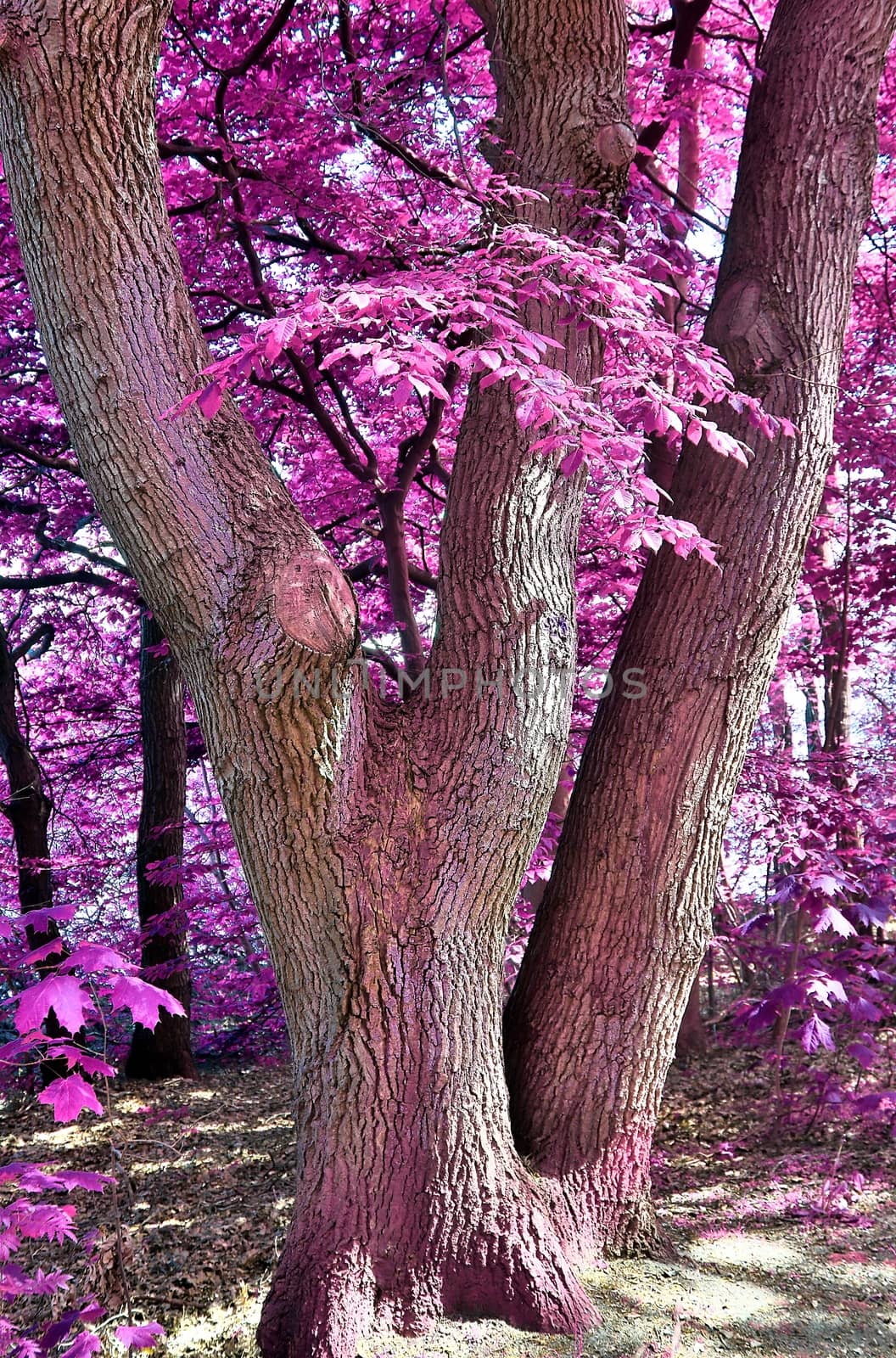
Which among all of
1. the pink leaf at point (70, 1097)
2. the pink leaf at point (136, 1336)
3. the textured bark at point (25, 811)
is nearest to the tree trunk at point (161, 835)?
the textured bark at point (25, 811)

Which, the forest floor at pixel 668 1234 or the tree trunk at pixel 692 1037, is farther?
the tree trunk at pixel 692 1037

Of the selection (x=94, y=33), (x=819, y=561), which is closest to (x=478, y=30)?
(x=94, y=33)

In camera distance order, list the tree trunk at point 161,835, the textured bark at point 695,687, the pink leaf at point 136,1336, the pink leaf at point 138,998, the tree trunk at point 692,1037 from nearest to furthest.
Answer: the pink leaf at point 138,998 → the pink leaf at point 136,1336 → the textured bark at point 695,687 → the tree trunk at point 692,1037 → the tree trunk at point 161,835

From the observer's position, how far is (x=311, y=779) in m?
2.46

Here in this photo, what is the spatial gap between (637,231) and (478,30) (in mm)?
1845

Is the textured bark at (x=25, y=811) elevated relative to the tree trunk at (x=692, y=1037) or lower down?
elevated

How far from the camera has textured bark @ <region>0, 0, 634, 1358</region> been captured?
2.43 metres

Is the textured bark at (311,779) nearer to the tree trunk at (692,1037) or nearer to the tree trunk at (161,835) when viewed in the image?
the tree trunk at (692,1037)

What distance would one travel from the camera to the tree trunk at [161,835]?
6203mm

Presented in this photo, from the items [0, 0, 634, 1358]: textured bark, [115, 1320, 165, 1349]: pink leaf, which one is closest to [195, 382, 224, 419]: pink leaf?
[0, 0, 634, 1358]: textured bark

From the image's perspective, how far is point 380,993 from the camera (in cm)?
246

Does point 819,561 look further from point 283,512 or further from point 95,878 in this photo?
point 95,878

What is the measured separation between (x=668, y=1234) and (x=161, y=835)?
4211 mm

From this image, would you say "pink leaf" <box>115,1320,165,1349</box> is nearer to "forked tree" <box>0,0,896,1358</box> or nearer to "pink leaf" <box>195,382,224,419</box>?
"forked tree" <box>0,0,896,1358</box>
